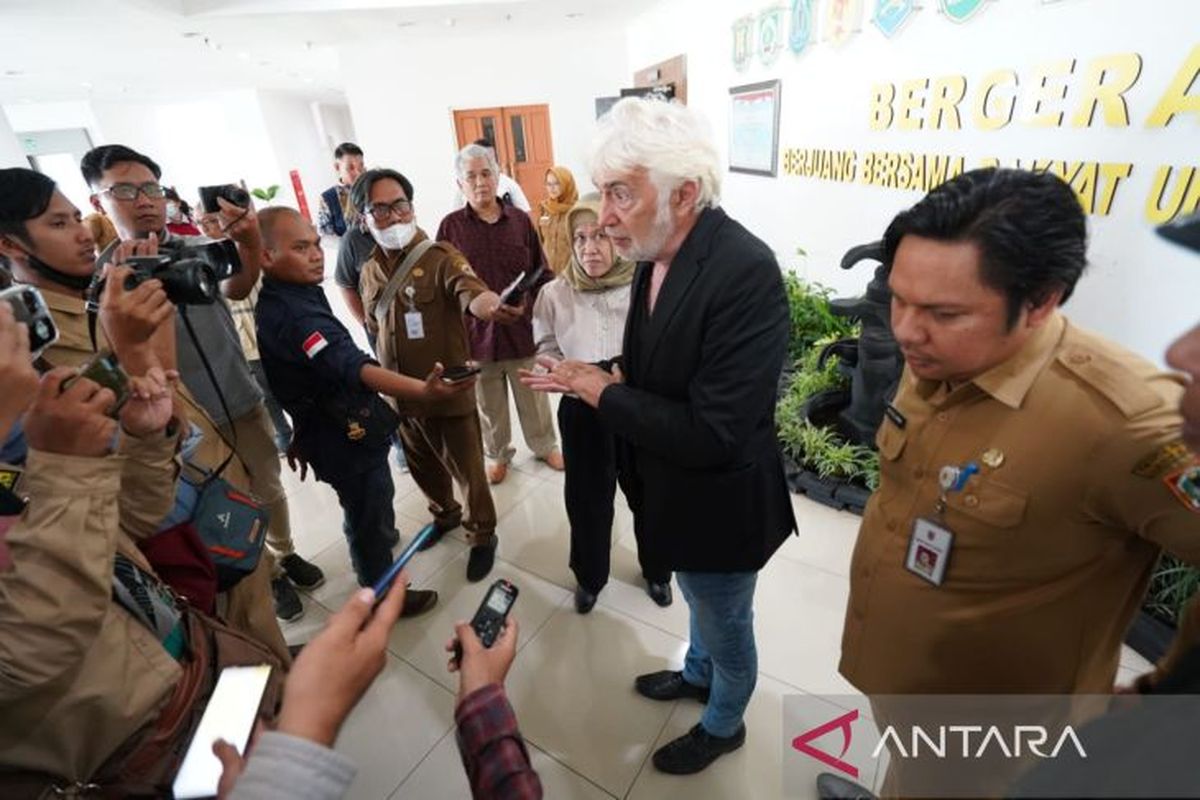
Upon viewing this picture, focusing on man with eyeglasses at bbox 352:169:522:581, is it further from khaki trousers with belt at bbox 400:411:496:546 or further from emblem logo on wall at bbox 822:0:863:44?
emblem logo on wall at bbox 822:0:863:44

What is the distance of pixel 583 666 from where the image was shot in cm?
185

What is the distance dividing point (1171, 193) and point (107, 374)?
2809 millimetres

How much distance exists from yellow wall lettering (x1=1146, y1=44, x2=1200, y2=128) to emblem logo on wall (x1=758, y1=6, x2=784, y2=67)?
2529mm

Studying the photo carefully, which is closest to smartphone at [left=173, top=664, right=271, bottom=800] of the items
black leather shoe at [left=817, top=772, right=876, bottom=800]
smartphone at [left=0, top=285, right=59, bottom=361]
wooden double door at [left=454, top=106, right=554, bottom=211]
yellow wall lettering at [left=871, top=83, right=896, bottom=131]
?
smartphone at [left=0, top=285, right=59, bottom=361]

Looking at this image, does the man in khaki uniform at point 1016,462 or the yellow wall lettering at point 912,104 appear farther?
the yellow wall lettering at point 912,104

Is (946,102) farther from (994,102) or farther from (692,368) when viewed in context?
(692,368)

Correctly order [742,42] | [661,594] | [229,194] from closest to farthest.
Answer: [229,194], [661,594], [742,42]

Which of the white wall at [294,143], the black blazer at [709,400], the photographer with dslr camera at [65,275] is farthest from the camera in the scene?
the white wall at [294,143]

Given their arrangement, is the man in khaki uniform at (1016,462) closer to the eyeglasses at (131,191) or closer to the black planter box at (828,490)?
the black planter box at (828,490)

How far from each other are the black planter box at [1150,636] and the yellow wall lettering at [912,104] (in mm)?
2272

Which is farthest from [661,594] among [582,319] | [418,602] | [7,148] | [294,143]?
[294,143]

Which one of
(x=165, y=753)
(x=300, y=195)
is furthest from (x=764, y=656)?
(x=300, y=195)

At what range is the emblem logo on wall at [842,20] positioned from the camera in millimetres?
2920

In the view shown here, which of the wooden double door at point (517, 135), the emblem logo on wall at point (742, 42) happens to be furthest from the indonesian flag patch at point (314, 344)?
the wooden double door at point (517, 135)
